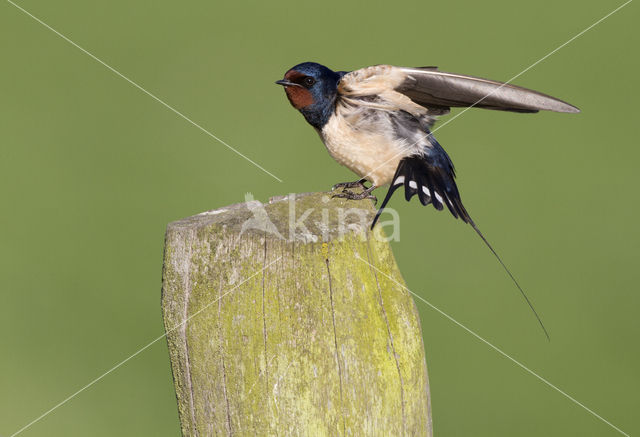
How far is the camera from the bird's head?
12.5 ft

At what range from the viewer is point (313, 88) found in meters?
3.86

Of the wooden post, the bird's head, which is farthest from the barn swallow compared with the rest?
the wooden post

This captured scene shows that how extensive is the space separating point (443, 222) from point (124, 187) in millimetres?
2765

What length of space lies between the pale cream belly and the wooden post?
4.78ft

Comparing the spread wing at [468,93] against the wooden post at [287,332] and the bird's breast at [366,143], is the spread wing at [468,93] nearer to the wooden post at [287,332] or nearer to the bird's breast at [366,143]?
the bird's breast at [366,143]

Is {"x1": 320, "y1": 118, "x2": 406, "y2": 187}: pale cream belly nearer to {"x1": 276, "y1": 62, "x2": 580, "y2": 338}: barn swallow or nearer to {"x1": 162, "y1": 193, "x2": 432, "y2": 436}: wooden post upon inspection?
{"x1": 276, "y1": 62, "x2": 580, "y2": 338}: barn swallow

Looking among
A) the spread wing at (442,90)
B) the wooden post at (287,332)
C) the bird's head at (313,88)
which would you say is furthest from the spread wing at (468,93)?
the wooden post at (287,332)

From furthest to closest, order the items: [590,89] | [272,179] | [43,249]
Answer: [590,89]
[272,179]
[43,249]

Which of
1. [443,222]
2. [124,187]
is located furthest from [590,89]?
[124,187]

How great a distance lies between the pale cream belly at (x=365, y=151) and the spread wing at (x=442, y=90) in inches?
7.8

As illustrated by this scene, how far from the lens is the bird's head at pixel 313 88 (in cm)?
381

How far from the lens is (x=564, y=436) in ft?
17.6

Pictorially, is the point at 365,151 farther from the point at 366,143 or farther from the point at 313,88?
the point at 313,88

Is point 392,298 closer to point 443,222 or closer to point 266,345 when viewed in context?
point 266,345
